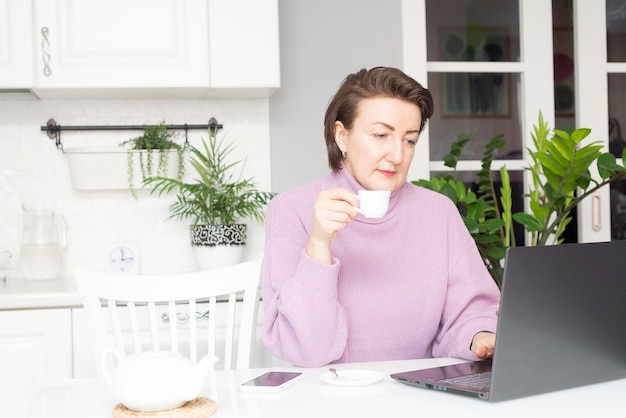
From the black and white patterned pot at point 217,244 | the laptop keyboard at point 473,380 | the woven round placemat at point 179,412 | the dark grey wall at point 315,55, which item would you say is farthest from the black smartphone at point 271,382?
the dark grey wall at point 315,55

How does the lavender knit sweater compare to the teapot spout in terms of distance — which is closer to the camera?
the teapot spout

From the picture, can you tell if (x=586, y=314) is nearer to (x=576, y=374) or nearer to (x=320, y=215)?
(x=576, y=374)

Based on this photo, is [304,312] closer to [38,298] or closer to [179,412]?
[179,412]

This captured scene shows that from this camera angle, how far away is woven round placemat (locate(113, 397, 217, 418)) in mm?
1176

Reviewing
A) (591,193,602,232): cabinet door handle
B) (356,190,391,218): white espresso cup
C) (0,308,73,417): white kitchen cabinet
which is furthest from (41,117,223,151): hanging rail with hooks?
(356,190,391,218): white espresso cup

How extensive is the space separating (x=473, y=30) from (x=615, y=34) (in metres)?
0.62

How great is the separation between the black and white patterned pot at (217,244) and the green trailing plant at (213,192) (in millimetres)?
73

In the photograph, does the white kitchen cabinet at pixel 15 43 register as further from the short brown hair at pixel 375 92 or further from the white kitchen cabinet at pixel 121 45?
the short brown hair at pixel 375 92

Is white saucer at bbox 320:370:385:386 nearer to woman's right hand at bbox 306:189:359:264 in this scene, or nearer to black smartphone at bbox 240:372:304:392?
black smartphone at bbox 240:372:304:392

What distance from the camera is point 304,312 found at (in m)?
1.61

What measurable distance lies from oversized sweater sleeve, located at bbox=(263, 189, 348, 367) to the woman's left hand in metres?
0.26

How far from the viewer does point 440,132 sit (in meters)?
3.32

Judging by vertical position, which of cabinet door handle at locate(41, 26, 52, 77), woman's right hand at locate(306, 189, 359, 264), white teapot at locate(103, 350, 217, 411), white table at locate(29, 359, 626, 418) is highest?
cabinet door handle at locate(41, 26, 52, 77)

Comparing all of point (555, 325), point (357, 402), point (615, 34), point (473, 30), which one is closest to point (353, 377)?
point (357, 402)
